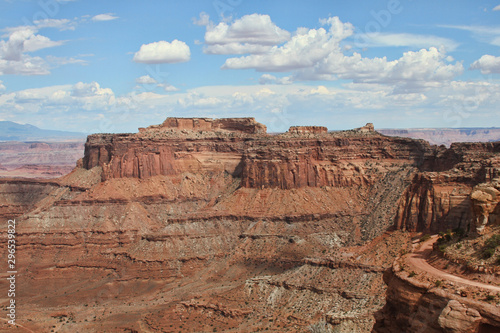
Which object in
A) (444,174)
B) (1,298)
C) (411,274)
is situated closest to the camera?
(411,274)

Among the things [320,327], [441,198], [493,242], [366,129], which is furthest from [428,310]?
[366,129]

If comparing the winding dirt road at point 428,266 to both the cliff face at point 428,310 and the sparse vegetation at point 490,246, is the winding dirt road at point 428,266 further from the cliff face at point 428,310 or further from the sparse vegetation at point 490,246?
the sparse vegetation at point 490,246

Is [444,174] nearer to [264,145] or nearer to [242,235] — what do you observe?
[242,235]

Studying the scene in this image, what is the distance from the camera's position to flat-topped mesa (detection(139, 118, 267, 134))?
442 ft

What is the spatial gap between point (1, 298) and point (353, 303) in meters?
51.9

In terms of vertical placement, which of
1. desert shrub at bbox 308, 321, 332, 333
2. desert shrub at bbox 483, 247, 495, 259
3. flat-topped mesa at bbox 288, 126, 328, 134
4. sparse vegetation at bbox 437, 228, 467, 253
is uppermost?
flat-topped mesa at bbox 288, 126, 328, 134

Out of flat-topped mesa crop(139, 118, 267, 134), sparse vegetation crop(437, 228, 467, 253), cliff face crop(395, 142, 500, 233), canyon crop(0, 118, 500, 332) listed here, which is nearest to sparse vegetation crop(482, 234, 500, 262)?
sparse vegetation crop(437, 228, 467, 253)

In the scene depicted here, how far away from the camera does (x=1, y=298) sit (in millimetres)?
90375

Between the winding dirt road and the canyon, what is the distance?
1323 centimetres

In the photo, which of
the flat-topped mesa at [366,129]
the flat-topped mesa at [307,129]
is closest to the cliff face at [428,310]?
the flat-topped mesa at [307,129]

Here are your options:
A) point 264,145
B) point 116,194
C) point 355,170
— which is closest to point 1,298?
point 116,194

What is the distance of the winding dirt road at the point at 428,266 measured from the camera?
101ft

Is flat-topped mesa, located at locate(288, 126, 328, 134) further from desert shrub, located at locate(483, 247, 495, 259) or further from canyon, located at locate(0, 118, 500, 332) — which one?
desert shrub, located at locate(483, 247, 495, 259)

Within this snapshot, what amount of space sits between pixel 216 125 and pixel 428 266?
346 ft
